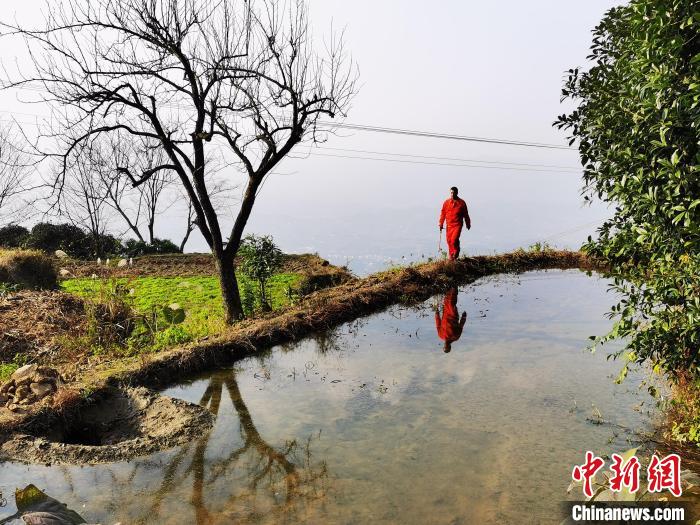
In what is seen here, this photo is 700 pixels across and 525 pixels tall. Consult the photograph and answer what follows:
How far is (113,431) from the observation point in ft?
20.6

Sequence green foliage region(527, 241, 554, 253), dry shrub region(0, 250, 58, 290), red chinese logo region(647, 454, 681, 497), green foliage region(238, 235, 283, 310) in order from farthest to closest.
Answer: green foliage region(527, 241, 554, 253) < dry shrub region(0, 250, 58, 290) < green foliage region(238, 235, 283, 310) < red chinese logo region(647, 454, 681, 497)

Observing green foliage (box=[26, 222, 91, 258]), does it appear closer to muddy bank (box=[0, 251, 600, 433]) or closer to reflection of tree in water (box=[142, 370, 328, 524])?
muddy bank (box=[0, 251, 600, 433])

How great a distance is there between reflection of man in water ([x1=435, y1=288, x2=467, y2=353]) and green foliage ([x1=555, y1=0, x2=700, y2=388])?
162 inches

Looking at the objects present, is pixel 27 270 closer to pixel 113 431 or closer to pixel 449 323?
pixel 113 431

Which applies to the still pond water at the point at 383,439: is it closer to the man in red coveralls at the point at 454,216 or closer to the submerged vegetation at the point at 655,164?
the submerged vegetation at the point at 655,164

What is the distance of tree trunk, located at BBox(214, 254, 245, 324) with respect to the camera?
35.9 feet

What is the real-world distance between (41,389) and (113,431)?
44.8 inches

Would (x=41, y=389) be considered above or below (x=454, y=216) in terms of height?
below

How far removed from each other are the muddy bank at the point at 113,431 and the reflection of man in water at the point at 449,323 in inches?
174

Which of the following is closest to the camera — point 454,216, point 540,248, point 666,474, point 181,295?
point 666,474

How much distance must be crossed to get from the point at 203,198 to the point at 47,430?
5.77m

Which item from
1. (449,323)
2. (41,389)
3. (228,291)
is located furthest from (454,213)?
(41,389)

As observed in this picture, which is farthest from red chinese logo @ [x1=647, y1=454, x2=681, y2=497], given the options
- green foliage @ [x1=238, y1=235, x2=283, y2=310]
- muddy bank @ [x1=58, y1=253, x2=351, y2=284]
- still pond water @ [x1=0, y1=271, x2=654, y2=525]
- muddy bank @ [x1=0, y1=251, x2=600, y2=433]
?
muddy bank @ [x1=58, y1=253, x2=351, y2=284]

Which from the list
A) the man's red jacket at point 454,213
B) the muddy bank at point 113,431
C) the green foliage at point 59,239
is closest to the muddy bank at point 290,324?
the muddy bank at point 113,431
